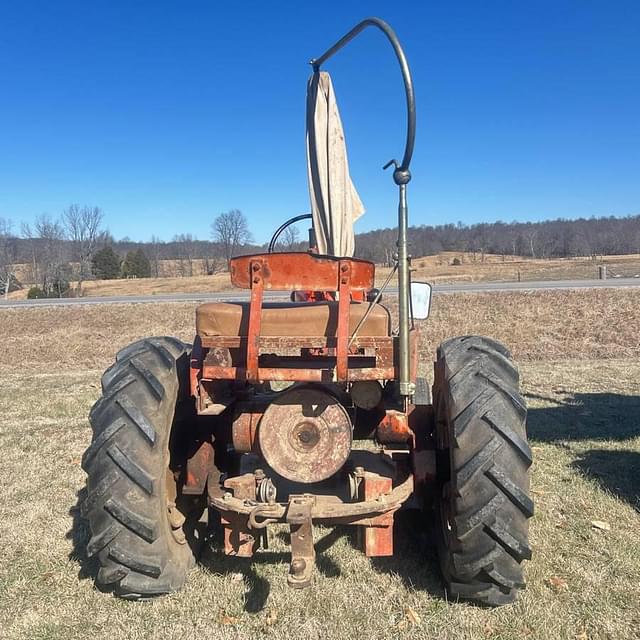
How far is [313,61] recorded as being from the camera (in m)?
3.47

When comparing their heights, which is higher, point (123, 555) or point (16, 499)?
point (123, 555)

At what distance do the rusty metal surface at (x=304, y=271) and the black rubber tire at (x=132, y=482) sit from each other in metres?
0.85

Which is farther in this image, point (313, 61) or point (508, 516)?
point (313, 61)

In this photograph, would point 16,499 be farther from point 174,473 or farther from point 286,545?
point 286,545

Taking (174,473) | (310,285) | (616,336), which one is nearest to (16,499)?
(174,473)

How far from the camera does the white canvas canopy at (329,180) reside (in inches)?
131

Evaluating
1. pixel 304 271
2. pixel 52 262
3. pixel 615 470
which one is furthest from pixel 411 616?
pixel 52 262

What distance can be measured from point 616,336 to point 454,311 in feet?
17.3

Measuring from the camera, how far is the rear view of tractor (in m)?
2.90

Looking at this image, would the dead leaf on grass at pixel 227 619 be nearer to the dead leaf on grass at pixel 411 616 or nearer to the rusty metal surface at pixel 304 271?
the dead leaf on grass at pixel 411 616

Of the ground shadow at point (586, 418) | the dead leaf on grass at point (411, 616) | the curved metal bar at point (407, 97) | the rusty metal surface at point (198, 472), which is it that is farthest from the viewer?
the ground shadow at point (586, 418)

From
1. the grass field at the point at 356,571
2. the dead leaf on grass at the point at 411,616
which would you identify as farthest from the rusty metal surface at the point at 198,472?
the dead leaf on grass at the point at 411,616

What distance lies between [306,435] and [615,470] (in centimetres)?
349

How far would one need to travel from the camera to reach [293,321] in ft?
9.97
